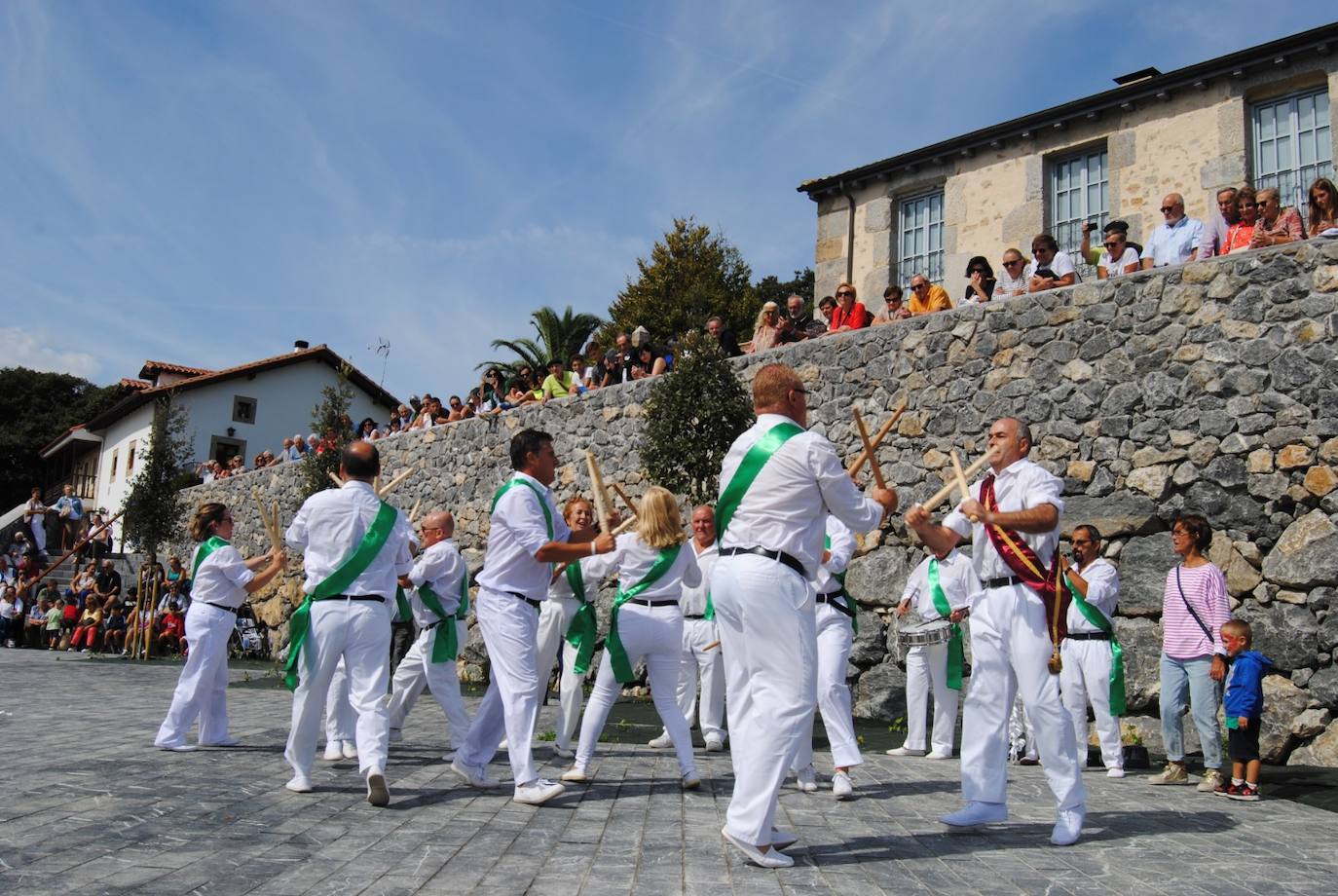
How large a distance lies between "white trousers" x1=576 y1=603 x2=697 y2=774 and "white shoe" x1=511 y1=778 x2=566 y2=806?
768 millimetres

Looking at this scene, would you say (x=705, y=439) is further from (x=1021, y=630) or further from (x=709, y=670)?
(x=1021, y=630)

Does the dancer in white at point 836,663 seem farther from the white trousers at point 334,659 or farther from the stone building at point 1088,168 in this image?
the stone building at point 1088,168

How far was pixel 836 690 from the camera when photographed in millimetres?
6863

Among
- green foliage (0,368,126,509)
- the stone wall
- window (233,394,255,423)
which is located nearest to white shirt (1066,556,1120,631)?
the stone wall

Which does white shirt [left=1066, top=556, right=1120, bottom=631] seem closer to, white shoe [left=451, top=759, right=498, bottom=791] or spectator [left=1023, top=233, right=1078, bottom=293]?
spectator [left=1023, top=233, right=1078, bottom=293]

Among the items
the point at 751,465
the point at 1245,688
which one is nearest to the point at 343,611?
the point at 751,465


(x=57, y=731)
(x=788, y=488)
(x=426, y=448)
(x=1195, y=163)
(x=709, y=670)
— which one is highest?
(x=1195, y=163)

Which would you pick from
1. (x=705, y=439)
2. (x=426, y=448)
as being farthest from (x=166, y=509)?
(x=705, y=439)

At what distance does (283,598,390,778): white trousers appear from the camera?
6.09 m

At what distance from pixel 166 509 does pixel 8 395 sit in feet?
129

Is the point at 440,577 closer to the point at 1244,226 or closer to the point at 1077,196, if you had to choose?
the point at 1244,226

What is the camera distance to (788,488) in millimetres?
4867

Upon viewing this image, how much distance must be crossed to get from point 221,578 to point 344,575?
2451 millimetres

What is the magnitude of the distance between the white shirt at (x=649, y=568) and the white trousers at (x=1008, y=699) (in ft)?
7.11
